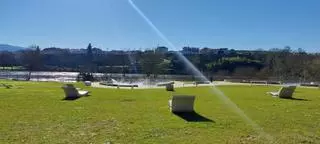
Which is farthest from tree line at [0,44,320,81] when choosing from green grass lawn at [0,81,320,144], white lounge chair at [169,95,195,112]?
green grass lawn at [0,81,320,144]

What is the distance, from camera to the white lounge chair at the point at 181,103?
12734 millimetres

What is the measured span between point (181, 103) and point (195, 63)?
93.2 meters

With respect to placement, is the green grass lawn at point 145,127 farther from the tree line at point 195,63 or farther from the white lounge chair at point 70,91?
the tree line at point 195,63

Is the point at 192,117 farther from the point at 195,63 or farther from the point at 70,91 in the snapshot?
the point at 195,63

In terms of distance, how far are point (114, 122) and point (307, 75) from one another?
6096cm

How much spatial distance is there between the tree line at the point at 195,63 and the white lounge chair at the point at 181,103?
155 ft

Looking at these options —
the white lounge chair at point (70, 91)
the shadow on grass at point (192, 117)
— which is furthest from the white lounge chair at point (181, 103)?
the white lounge chair at point (70, 91)

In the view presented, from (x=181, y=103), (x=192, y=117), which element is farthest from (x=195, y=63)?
(x=192, y=117)

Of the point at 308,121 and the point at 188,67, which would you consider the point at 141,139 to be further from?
the point at 188,67

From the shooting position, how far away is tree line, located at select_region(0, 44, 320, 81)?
72.3 metres

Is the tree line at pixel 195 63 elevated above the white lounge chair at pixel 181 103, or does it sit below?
above

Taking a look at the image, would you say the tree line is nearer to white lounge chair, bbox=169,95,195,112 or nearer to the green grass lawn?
white lounge chair, bbox=169,95,195,112

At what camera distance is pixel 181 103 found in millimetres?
12781

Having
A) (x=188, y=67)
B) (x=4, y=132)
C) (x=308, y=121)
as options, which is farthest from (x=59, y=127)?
(x=188, y=67)
